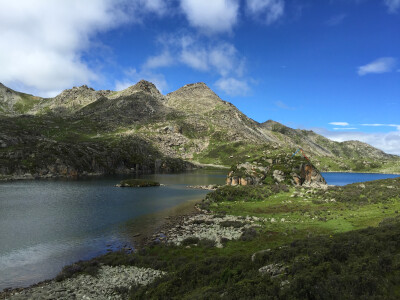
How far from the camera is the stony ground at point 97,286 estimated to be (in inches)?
899

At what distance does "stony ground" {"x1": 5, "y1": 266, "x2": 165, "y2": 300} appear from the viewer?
22844mm

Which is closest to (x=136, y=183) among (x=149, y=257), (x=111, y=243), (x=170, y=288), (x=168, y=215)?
(x=168, y=215)

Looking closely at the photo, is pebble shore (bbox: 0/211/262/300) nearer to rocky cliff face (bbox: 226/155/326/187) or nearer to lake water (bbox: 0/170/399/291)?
lake water (bbox: 0/170/399/291)

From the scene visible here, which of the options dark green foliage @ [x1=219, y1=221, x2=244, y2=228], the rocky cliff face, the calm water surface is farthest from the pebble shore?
the rocky cliff face

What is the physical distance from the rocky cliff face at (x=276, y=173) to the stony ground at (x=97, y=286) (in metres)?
70.2

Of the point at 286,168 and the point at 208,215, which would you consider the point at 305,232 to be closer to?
the point at 208,215

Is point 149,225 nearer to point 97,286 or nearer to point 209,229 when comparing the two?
point 209,229

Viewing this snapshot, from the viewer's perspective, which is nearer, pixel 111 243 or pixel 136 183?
pixel 111 243

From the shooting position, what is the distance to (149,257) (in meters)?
31.2

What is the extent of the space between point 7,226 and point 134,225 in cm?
2579

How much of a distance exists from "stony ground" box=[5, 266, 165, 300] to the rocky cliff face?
230 feet

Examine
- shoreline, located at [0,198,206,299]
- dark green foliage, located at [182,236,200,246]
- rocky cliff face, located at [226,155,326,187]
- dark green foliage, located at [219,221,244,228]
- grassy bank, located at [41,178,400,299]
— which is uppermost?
rocky cliff face, located at [226,155,326,187]

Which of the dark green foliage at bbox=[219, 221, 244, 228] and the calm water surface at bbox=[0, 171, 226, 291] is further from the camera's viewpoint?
the dark green foliage at bbox=[219, 221, 244, 228]

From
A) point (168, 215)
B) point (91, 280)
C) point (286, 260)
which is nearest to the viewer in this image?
point (286, 260)
